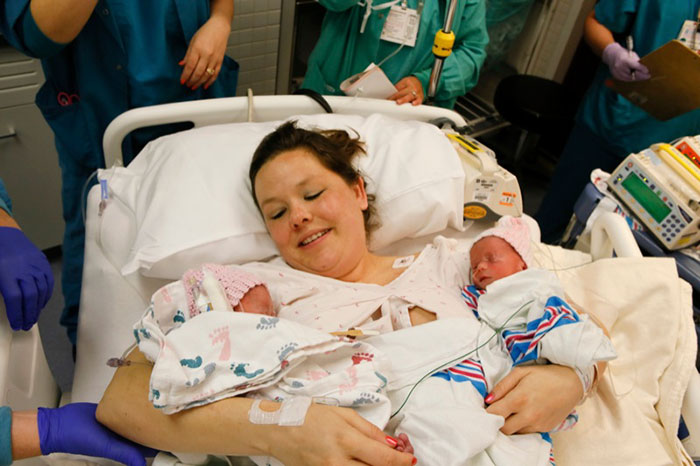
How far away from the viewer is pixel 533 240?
1626 millimetres

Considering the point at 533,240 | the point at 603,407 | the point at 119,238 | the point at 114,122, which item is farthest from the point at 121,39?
the point at 603,407

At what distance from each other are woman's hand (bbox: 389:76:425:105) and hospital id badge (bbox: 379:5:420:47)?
0.14 m

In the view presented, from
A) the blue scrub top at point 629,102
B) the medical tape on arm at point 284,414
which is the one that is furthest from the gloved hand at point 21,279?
the blue scrub top at point 629,102

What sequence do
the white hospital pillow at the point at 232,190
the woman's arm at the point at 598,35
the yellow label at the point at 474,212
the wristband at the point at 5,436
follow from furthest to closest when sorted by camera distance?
the woman's arm at the point at 598,35 → the yellow label at the point at 474,212 → the white hospital pillow at the point at 232,190 → the wristband at the point at 5,436

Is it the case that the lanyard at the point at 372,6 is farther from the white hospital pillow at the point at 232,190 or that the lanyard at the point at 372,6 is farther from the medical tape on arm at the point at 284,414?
the medical tape on arm at the point at 284,414

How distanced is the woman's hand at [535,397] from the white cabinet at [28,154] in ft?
6.70

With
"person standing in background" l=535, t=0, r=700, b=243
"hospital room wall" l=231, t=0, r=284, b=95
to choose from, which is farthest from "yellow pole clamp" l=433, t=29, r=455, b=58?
"hospital room wall" l=231, t=0, r=284, b=95

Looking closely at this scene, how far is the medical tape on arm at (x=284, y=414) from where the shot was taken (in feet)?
3.08

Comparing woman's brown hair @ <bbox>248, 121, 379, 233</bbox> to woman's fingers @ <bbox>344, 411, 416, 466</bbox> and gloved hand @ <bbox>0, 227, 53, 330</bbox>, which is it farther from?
woman's fingers @ <bbox>344, 411, 416, 466</bbox>

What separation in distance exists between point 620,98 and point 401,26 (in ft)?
3.74

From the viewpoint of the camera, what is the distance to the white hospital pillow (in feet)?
4.37

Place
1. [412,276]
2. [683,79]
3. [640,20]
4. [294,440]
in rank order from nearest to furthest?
[294,440]
[412,276]
[683,79]
[640,20]

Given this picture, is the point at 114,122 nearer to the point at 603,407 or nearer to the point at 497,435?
the point at 497,435

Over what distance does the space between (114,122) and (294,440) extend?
107cm
